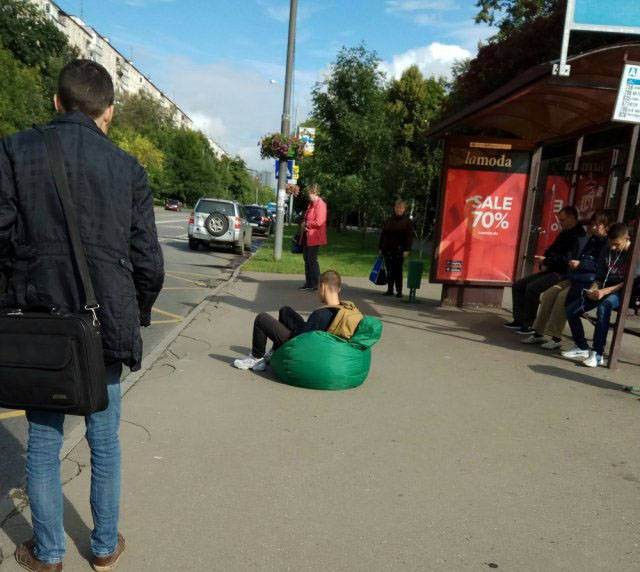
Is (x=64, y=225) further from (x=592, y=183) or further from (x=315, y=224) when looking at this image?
(x=315, y=224)

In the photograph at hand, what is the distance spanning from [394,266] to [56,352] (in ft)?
30.4

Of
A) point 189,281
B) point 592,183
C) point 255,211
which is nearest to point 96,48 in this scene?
point 255,211

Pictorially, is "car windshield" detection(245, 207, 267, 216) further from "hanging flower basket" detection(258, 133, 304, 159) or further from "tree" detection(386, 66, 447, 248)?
"hanging flower basket" detection(258, 133, 304, 159)

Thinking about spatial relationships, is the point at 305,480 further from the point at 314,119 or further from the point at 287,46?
the point at 314,119

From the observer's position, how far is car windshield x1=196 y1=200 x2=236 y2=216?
62.1 feet

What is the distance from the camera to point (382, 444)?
406 cm

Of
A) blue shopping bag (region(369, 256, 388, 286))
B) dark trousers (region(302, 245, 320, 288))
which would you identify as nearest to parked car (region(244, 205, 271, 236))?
dark trousers (region(302, 245, 320, 288))

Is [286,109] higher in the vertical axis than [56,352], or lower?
higher

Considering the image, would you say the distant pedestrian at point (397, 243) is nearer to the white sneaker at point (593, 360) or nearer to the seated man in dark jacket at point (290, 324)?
the white sneaker at point (593, 360)

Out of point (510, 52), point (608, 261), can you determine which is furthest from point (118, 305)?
point (510, 52)

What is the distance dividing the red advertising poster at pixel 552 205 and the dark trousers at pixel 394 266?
8.35 ft

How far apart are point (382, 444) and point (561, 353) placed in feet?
12.7

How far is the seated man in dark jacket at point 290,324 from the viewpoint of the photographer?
206 inches

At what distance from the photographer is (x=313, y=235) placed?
35.6ft
